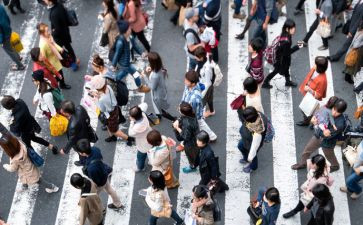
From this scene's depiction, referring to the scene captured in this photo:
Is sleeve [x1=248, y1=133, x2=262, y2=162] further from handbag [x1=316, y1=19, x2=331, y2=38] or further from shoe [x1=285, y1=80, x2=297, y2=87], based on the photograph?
handbag [x1=316, y1=19, x2=331, y2=38]

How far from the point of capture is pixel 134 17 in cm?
1192

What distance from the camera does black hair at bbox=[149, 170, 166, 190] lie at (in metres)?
7.95

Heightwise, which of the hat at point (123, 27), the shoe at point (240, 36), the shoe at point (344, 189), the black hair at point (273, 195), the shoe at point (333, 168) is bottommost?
the black hair at point (273, 195)

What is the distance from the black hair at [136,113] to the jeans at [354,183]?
3.80m

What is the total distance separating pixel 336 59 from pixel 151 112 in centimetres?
437

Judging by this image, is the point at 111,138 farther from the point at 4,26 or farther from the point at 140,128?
the point at 4,26

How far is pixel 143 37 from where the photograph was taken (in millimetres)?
12414

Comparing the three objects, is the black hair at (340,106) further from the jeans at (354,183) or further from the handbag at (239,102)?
the handbag at (239,102)

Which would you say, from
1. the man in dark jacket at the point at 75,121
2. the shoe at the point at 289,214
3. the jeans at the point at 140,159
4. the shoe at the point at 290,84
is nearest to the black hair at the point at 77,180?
the man in dark jacket at the point at 75,121

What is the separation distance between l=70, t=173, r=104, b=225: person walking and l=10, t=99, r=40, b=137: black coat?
2153 mm

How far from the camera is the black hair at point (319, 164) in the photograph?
8.19 meters

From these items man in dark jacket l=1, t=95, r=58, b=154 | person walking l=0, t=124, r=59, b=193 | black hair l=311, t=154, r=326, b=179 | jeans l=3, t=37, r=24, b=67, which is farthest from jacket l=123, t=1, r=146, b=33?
black hair l=311, t=154, r=326, b=179

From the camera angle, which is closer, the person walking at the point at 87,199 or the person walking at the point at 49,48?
the person walking at the point at 87,199

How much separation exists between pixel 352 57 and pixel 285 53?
1.58m
